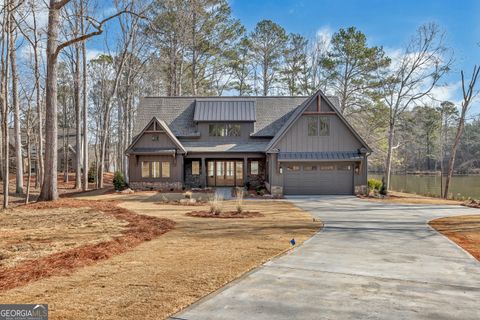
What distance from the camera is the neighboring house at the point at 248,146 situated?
19.8 m

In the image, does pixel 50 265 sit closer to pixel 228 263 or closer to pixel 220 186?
pixel 228 263

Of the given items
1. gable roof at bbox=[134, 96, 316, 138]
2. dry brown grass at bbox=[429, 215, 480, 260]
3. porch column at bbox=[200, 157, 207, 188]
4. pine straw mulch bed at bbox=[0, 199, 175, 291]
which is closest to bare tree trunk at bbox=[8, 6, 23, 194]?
gable roof at bbox=[134, 96, 316, 138]

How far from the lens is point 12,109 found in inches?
792

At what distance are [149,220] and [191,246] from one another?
11.9ft

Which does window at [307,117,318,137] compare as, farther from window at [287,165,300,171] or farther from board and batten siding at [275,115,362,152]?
window at [287,165,300,171]

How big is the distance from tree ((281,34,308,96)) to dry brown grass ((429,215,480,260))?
2547 centimetres

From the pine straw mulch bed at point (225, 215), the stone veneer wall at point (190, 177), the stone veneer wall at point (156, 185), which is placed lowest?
the pine straw mulch bed at point (225, 215)

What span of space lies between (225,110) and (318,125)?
6784 millimetres

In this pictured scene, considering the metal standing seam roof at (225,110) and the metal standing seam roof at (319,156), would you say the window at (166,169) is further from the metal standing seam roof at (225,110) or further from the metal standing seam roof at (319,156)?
the metal standing seam roof at (319,156)

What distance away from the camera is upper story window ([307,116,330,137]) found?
2014cm

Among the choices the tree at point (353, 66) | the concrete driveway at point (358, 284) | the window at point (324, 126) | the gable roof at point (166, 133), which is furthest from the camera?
the tree at point (353, 66)

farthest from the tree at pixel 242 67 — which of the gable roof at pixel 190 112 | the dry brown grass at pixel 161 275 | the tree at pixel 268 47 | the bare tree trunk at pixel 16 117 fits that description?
the dry brown grass at pixel 161 275

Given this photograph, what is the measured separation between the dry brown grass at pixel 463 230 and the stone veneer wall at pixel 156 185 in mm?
14886

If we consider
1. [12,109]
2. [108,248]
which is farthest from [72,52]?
[108,248]
